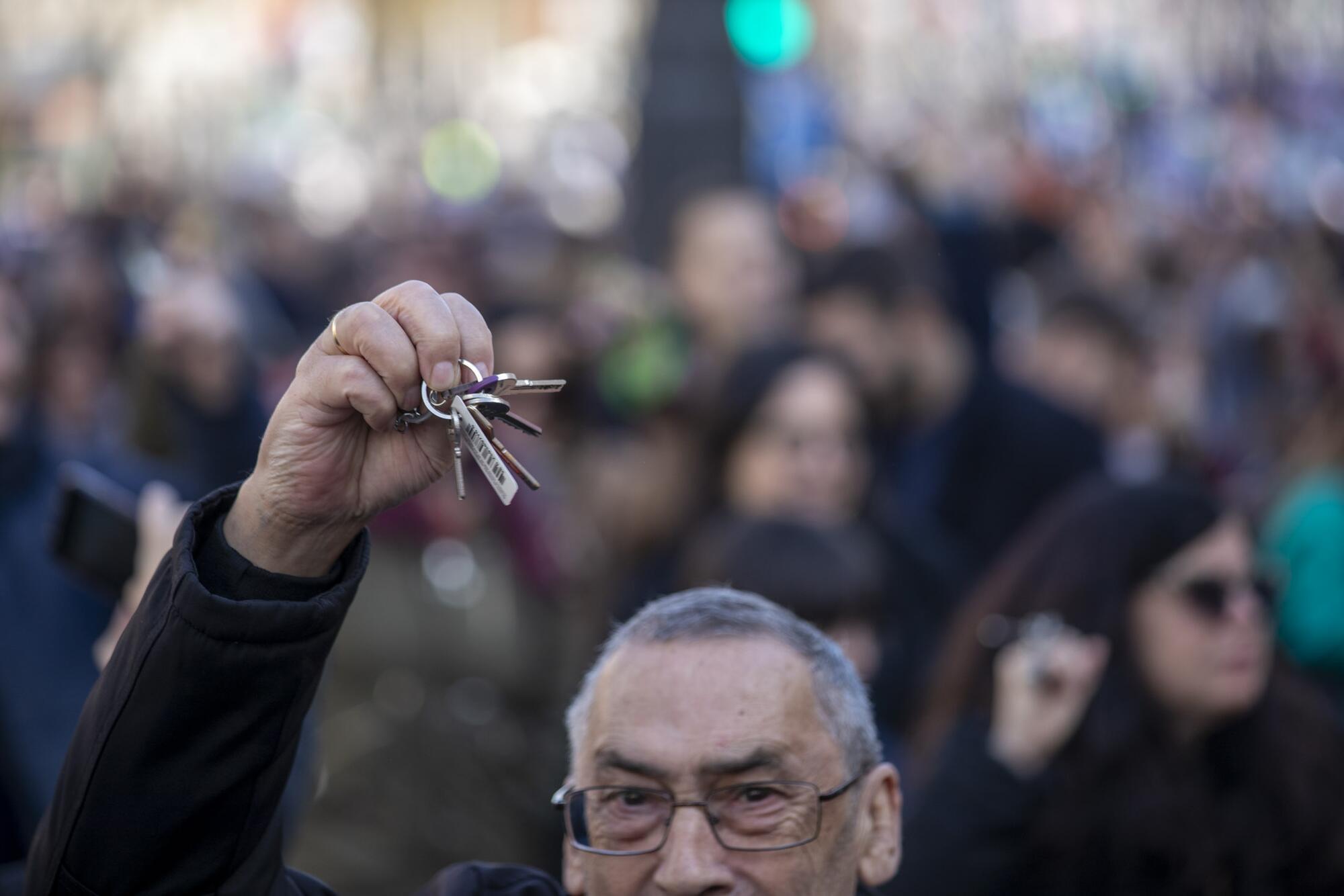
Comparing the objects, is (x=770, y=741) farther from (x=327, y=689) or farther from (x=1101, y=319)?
(x=1101, y=319)

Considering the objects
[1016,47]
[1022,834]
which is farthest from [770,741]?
[1016,47]

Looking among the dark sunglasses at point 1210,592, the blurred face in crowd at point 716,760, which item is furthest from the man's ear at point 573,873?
the dark sunglasses at point 1210,592

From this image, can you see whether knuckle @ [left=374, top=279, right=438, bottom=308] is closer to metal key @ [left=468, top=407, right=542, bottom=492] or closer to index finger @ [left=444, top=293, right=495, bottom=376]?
index finger @ [left=444, top=293, right=495, bottom=376]

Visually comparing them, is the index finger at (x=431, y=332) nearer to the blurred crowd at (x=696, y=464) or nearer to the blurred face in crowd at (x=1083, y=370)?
the blurred crowd at (x=696, y=464)

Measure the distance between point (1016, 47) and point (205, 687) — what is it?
33.6 m

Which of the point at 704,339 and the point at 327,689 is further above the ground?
the point at 704,339

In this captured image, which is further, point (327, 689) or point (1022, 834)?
point (327, 689)

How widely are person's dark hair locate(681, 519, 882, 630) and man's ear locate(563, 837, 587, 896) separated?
1402 mm

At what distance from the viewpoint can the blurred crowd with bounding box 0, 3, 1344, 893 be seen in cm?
402

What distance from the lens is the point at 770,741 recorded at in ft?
8.15

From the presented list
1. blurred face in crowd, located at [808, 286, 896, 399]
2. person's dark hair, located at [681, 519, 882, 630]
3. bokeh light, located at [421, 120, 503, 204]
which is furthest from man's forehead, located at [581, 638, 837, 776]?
bokeh light, located at [421, 120, 503, 204]

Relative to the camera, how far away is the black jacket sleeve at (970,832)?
348 cm

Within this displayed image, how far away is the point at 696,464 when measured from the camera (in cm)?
546

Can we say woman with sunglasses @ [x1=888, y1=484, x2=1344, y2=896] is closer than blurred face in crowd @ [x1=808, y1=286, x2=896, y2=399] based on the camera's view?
Yes
